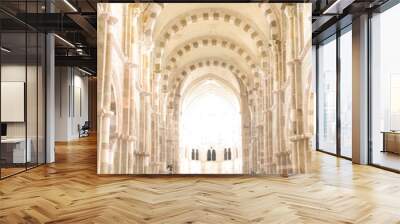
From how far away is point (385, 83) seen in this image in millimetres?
8125

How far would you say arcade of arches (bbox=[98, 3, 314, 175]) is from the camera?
666 cm

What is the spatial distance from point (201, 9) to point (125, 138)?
116 inches

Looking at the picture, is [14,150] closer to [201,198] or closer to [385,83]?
[201,198]

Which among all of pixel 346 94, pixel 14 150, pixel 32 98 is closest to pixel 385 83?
pixel 346 94

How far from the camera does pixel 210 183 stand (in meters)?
6.05

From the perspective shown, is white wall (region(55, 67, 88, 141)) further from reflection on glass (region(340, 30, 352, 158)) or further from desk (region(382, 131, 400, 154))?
desk (region(382, 131, 400, 154))

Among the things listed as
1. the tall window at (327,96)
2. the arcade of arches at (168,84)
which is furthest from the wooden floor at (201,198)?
the tall window at (327,96)

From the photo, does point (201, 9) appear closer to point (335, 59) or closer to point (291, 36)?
point (291, 36)

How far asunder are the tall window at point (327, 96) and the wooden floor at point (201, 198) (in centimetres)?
339

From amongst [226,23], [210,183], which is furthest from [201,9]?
[210,183]

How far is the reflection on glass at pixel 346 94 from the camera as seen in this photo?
9172 mm

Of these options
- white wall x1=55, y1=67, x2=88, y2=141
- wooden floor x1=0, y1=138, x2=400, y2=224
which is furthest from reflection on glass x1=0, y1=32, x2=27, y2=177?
white wall x1=55, y1=67, x2=88, y2=141

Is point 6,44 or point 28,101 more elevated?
point 6,44

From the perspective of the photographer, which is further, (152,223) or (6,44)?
(6,44)
